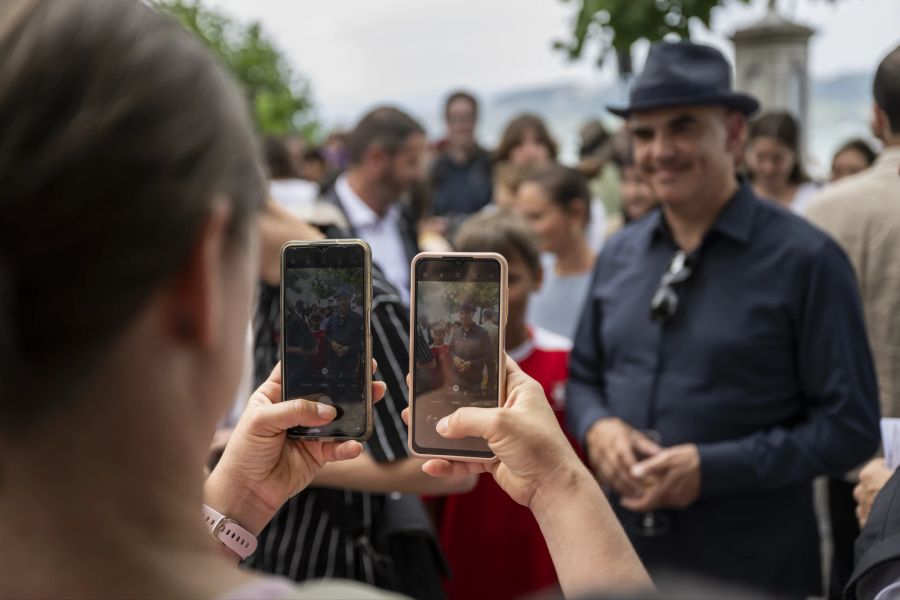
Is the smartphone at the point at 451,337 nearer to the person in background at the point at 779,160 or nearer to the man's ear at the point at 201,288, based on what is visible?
the man's ear at the point at 201,288

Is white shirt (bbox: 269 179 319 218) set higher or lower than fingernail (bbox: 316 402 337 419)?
higher

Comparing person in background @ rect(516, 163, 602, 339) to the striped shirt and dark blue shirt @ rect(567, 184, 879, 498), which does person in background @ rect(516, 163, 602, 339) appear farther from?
the striped shirt

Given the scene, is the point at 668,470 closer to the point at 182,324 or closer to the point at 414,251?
the point at 182,324

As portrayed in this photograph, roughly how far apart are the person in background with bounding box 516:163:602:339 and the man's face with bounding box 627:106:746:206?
143 centimetres

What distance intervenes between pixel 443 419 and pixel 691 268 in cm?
162

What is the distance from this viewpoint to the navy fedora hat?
3076 millimetres

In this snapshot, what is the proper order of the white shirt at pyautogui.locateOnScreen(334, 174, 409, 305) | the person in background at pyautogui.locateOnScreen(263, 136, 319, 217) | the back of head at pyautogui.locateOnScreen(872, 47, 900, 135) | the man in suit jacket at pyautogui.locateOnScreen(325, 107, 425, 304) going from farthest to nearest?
the person in background at pyautogui.locateOnScreen(263, 136, 319, 217)
the man in suit jacket at pyautogui.locateOnScreen(325, 107, 425, 304)
the white shirt at pyautogui.locateOnScreen(334, 174, 409, 305)
the back of head at pyautogui.locateOnScreen(872, 47, 900, 135)

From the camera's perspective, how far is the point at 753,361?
9.29ft

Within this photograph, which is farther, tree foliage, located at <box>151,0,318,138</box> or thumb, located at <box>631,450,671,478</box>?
tree foliage, located at <box>151,0,318,138</box>

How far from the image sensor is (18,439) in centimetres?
84

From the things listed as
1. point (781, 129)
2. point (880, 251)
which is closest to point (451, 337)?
point (880, 251)

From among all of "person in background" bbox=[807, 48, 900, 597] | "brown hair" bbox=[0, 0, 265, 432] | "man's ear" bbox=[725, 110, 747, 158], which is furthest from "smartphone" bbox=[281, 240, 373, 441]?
"person in background" bbox=[807, 48, 900, 597]

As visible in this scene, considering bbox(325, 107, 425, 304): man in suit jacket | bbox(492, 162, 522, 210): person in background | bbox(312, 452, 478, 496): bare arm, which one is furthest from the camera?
bbox(492, 162, 522, 210): person in background

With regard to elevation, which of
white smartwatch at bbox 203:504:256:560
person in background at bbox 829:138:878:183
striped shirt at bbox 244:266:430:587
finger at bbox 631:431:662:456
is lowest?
striped shirt at bbox 244:266:430:587
